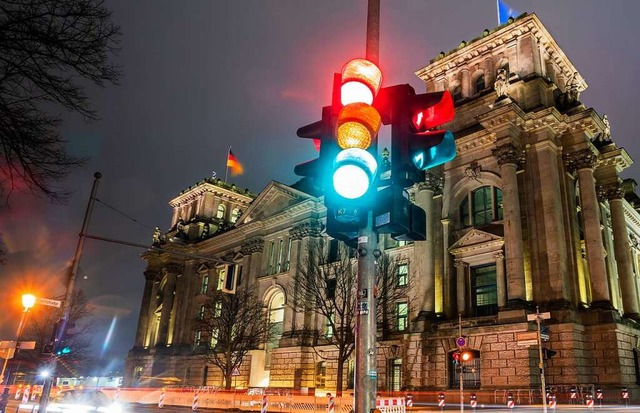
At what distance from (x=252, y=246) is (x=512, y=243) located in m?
33.4

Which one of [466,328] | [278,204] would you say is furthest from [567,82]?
[278,204]

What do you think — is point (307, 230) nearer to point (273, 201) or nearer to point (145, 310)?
point (273, 201)

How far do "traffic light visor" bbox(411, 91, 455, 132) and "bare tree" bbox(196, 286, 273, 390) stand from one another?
44669 millimetres

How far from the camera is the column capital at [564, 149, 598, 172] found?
1389 inches

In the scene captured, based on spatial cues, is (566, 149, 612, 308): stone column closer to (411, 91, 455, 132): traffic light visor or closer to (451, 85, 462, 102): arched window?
(451, 85, 462, 102): arched window

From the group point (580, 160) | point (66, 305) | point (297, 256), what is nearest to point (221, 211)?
point (297, 256)

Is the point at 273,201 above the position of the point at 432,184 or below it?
above

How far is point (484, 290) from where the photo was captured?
35531mm

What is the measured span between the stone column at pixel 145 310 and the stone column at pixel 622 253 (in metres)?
59.1

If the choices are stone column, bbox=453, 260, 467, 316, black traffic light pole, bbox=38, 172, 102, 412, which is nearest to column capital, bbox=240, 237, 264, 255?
stone column, bbox=453, 260, 467, 316

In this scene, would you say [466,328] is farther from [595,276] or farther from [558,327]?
[595,276]

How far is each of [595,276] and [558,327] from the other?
5220mm

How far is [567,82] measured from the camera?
4484 cm

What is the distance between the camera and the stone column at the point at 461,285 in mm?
35094
